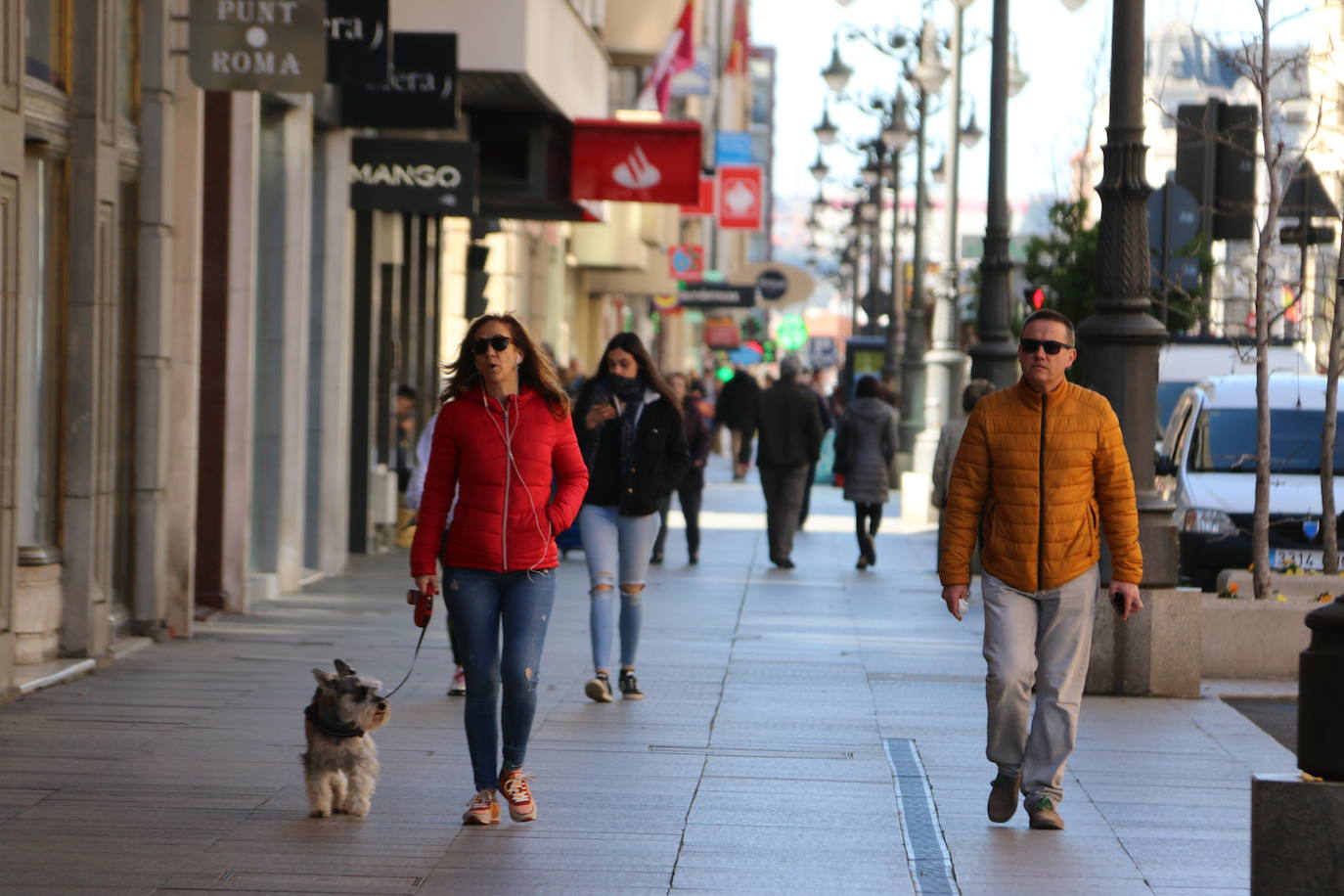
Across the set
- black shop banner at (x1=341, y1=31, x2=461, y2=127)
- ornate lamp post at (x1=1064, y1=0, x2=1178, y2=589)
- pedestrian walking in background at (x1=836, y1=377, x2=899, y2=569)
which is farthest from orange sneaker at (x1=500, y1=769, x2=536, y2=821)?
pedestrian walking in background at (x1=836, y1=377, x2=899, y2=569)

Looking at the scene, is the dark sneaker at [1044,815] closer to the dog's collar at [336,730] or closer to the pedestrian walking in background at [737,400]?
the dog's collar at [336,730]

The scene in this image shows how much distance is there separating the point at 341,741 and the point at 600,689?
3435 mm

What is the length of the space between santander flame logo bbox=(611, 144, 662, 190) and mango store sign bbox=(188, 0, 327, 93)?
9903mm

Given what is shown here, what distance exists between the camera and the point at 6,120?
10602 millimetres

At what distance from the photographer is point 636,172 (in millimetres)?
22641

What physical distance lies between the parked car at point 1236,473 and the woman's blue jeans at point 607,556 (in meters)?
4.79

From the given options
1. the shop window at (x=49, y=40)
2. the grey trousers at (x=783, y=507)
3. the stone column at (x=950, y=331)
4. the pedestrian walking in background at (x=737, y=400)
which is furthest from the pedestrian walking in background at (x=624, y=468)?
the pedestrian walking in background at (x=737, y=400)

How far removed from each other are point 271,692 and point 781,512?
9.75 metres

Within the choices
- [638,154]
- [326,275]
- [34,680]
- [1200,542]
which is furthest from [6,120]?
[638,154]

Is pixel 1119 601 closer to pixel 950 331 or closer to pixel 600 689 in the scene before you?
pixel 600 689

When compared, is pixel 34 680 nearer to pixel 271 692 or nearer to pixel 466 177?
pixel 271 692

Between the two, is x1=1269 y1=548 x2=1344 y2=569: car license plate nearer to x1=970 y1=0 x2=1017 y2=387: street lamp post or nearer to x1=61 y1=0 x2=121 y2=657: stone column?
x1=970 y1=0 x2=1017 y2=387: street lamp post

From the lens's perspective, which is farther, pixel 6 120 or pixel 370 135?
pixel 370 135

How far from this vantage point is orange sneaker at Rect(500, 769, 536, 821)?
25.9ft
